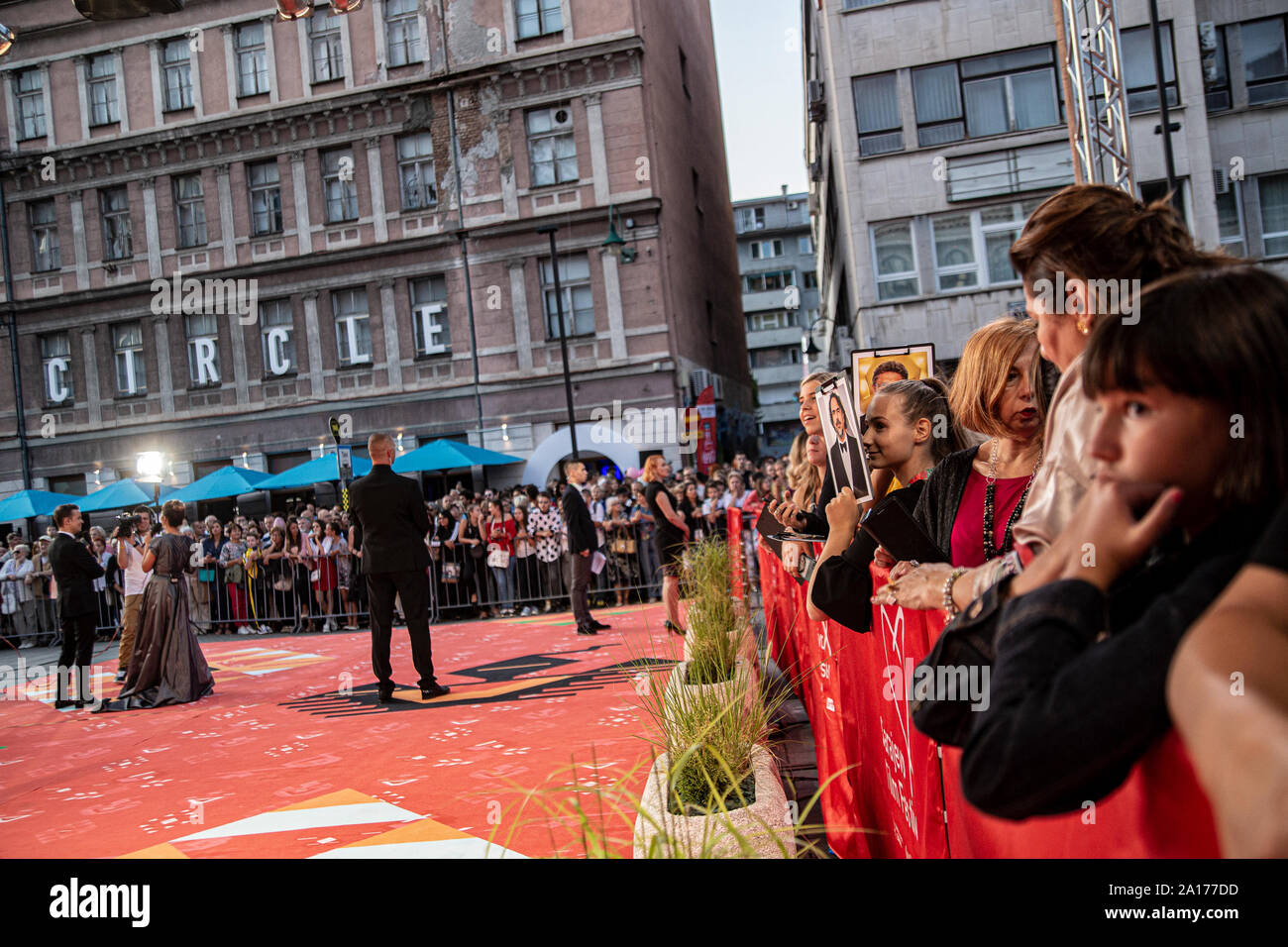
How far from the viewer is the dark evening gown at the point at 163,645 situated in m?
10.1

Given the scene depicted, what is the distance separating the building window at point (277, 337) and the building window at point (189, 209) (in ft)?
9.90

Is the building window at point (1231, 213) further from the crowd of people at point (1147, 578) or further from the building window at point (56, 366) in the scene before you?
the building window at point (56, 366)

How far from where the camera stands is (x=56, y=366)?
101 feet

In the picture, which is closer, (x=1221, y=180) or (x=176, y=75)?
(x=1221, y=180)

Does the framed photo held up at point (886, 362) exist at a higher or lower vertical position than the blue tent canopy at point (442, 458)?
lower

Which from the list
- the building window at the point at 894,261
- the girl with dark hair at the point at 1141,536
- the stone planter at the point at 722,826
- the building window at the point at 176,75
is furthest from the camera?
the building window at the point at 176,75

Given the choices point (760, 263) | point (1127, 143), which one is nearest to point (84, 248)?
point (1127, 143)

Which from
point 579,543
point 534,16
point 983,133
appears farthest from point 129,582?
point 534,16

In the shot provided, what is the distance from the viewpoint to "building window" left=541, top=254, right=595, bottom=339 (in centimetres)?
2752

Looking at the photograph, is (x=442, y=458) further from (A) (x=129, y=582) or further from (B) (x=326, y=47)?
(B) (x=326, y=47)

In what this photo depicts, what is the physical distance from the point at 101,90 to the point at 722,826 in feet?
111

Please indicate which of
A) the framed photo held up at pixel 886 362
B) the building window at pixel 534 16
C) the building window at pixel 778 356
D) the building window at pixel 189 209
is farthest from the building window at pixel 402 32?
the building window at pixel 778 356

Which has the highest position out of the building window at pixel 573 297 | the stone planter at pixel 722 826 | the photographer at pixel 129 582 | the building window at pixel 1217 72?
the building window at pixel 1217 72
